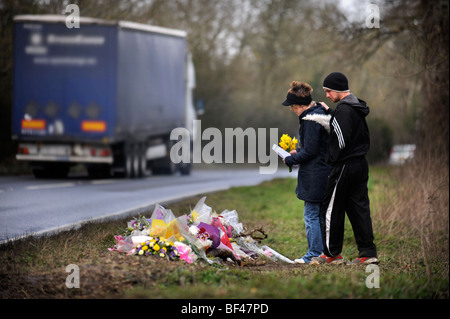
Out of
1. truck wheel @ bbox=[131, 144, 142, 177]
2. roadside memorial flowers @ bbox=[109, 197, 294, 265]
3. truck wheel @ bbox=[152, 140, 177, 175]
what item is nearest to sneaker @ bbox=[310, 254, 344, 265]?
roadside memorial flowers @ bbox=[109, 197, 294, 265]

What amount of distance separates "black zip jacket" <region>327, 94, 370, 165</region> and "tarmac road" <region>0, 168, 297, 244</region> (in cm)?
348

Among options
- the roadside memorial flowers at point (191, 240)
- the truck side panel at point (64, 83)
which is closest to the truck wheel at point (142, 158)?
the truck side panel at point (64, 83)

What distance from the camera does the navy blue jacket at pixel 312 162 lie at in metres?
7.08

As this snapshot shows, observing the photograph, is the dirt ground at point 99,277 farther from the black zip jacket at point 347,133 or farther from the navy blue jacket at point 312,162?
the black zip jacket at point 347,133

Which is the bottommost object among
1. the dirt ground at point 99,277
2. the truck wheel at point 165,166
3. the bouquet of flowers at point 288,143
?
the truck wheel at point 165,166

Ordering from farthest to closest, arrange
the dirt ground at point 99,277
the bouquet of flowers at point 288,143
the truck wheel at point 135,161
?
1. the truck wheel at point 135,161
2. the bouquet of flowers at point 288,143
3. the dirt ground at point 99,277

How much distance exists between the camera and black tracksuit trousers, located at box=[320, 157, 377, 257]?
6.81 m

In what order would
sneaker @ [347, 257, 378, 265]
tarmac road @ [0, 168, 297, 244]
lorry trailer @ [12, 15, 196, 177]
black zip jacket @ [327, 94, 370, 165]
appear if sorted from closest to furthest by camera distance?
1. black zip jacket @ [327, 94, 370, 165]
2. sneaker @ [347, 257, 378, 265]
3. tarmac road @ [0, 168, 297, 244]
4. lorry trailer @ [12, 15, 196, 177]

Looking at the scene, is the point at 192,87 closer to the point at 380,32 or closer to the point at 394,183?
the point at 380,32

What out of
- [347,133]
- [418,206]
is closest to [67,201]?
[418,206]

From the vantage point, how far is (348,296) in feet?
16.3

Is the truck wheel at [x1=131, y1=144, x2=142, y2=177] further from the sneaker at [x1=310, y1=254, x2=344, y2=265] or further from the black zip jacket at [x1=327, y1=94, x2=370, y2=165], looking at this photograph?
the black zip jacket at [x1=327, y1=94, x2=370, y2=165]

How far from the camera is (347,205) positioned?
6.98m

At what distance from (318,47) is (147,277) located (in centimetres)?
1500
